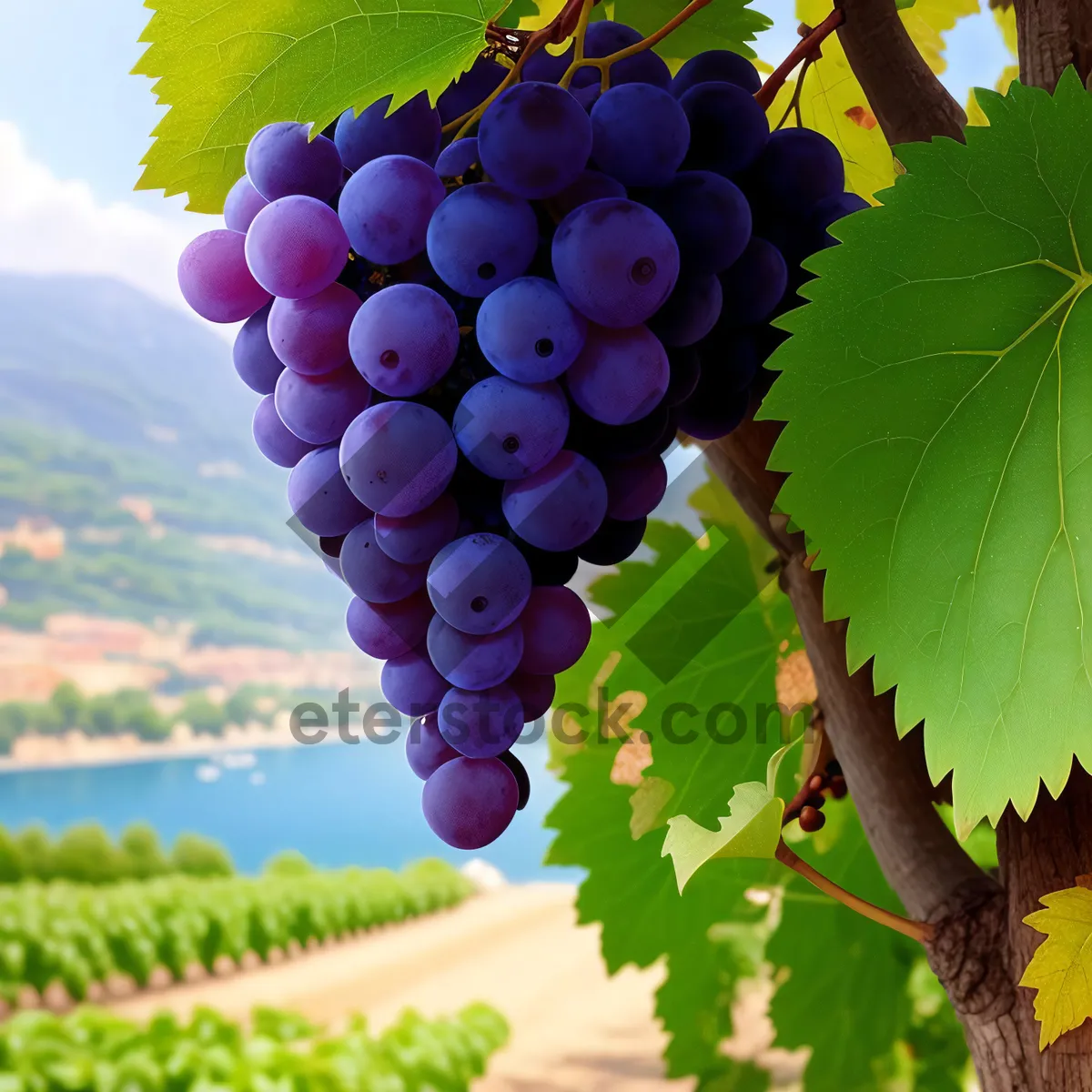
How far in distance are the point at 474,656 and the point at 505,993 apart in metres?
3.13

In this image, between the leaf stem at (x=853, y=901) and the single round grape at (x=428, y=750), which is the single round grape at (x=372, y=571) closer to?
the single round grape at (x=428, y=750)

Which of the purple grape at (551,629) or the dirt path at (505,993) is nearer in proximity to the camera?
the purple grape at (551,629)

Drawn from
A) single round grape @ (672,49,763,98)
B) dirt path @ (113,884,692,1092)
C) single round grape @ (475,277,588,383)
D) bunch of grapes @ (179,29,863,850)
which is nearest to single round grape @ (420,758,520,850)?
bunch of grapes @ (179,29,863,850)

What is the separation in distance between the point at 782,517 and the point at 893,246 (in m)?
0.11

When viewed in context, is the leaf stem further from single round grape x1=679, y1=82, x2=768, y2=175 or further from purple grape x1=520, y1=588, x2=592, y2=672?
single round grape x1=679, y1=82, x2=768, y2=175

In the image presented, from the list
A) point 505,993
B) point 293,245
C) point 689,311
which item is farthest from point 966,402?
point 505,993

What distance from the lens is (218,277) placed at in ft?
0.94

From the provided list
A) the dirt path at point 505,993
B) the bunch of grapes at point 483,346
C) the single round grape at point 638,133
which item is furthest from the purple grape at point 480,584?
the dirt path at point 505,993

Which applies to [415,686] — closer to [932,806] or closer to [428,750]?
[428,750]

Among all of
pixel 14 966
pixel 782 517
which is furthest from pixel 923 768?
pixel 14 966

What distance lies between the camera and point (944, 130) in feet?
1.10

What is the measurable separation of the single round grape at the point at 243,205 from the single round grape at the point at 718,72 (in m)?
0.14

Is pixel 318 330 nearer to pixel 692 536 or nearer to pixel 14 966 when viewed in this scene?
pixel 692 536

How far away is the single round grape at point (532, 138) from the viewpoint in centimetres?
24
